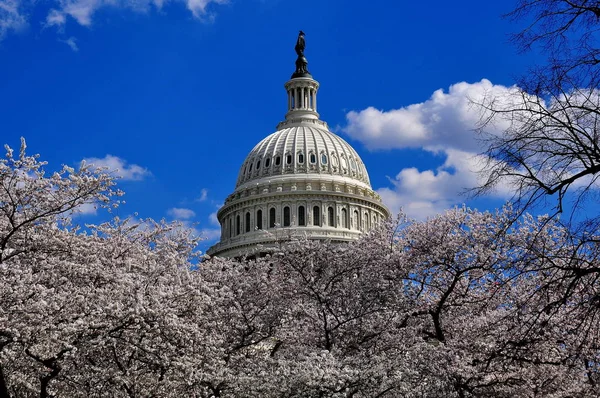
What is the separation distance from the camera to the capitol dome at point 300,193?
108 metres

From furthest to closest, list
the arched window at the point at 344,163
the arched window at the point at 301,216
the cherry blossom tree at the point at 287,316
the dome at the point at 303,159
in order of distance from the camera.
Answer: the arched window at the point at 344,163
the dome at the point at 303,159
the arched window at the point at 301,216
the cherry blossom tree at the point at 287,316

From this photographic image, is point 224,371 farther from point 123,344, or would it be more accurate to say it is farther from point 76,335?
point 76,335

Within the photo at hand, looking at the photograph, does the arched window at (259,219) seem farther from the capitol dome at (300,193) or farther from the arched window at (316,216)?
the arched window at (316,216)

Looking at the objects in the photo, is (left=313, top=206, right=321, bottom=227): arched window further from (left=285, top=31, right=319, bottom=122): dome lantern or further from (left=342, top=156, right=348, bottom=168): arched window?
(left=285, top=31, right=319, bottom=122): dome lantern

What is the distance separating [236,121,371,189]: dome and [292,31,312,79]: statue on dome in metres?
12.4

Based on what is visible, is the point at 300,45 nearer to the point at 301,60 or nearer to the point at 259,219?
the point at 301,60

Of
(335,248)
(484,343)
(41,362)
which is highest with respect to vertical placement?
(335,248)

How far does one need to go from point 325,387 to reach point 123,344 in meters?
6.63

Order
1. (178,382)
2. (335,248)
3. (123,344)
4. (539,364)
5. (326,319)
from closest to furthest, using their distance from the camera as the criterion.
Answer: (123,344)
(178,382)
(539,364)
(326,319)
(335,248)

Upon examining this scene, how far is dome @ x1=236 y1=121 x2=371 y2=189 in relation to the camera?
114 metres

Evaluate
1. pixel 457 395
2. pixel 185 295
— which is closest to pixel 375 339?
pixel 457 395

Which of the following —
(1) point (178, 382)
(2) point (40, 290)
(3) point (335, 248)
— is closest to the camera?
(2) point (40, 290)

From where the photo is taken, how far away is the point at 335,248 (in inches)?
1427

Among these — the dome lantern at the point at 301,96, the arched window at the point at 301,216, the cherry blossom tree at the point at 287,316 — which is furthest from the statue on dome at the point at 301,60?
the cherry blossom tree at the point at 287,316
